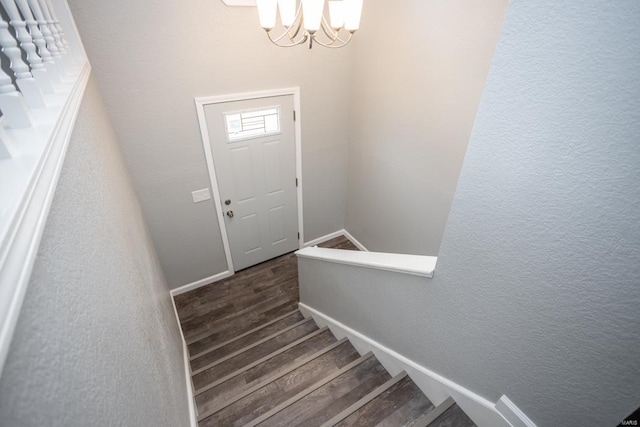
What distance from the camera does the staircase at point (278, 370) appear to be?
1.77 metres

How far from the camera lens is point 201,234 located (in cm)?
348

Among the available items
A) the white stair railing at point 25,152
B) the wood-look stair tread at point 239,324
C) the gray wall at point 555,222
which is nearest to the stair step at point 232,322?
the wood-look stair tread at point 239,324

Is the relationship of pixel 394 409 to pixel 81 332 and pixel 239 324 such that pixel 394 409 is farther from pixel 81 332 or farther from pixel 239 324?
pixel 239 324

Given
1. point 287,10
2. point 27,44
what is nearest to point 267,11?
point 287,10

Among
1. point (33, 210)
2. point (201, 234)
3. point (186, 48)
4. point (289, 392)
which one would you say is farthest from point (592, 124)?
point (201, 234)

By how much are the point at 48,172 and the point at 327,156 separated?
333 cm

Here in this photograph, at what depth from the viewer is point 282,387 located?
87.4 inches

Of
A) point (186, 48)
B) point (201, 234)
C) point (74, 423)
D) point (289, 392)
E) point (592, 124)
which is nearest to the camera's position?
point (74, 423)

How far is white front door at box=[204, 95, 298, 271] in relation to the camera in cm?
312

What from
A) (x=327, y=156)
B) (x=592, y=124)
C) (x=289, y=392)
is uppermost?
(x=592, y=124)

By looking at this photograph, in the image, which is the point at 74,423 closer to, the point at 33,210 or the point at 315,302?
the point at 33,210

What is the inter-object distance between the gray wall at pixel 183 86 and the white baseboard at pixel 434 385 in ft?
6.84

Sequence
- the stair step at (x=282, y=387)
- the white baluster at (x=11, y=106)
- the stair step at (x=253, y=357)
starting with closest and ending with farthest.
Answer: the white baluster at (x=11, y=106) < the stair step at (x=282, y=387) < the stair step at (x=253, y=357)

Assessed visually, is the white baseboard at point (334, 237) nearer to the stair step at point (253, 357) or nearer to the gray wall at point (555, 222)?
the stair step at point (253, 357)
